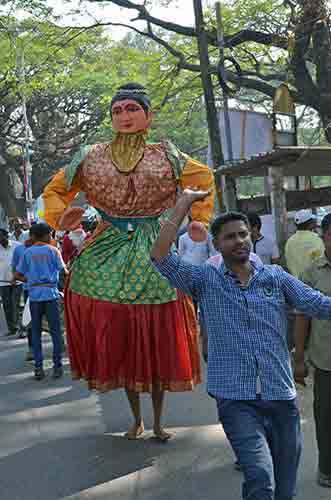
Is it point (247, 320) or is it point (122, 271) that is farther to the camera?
point (122, 271)

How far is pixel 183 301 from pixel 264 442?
197 cm

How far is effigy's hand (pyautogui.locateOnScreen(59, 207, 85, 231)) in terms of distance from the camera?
493 cm


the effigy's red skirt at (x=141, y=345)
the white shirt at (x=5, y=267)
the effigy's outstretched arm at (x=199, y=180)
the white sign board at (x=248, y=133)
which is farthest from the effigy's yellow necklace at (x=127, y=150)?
the white sign board at (x=248, y=133)

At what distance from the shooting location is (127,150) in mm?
4965

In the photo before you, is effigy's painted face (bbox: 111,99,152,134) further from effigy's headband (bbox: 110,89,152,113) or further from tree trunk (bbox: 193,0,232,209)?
tree trunk (bbox: 193,0,232,209)

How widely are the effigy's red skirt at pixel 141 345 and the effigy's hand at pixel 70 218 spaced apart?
0.50m

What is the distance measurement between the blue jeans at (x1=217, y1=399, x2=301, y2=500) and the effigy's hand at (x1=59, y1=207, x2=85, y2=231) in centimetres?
214

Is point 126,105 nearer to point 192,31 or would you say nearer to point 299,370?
point 299,370

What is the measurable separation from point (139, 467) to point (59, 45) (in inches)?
Answer: 445

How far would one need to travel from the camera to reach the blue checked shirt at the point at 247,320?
3.12 metres

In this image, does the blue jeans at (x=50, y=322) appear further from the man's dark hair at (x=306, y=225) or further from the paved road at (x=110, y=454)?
the man's dark hair at (x=306, y=225)

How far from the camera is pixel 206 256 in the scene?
9016 millimetres

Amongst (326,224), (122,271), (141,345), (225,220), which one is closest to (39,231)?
(122,271)

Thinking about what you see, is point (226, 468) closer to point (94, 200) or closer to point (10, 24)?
point (94, 200)
